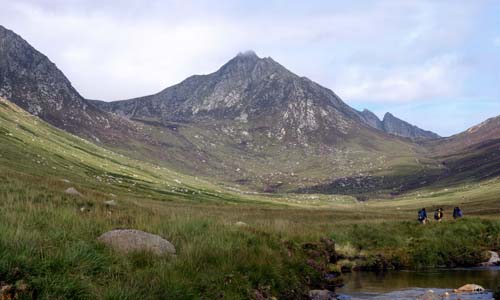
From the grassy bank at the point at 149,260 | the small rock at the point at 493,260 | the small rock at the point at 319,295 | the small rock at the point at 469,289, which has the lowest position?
the small rock at the point at 493,260

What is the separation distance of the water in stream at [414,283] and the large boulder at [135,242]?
462 inches

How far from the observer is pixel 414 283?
28.5m

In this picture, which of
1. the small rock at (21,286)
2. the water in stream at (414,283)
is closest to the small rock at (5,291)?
the small rock at (21,286)

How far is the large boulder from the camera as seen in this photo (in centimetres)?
1459

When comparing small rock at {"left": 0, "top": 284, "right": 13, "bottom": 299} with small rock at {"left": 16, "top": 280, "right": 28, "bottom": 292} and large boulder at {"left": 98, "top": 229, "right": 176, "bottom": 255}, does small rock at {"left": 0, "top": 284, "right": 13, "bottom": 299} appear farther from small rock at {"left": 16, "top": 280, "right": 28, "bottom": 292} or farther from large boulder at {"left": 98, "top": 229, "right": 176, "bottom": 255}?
large boulder at {"left": 98, "top": 229, "right": 176, "bottom": 255}

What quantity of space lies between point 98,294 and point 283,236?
15846 mm

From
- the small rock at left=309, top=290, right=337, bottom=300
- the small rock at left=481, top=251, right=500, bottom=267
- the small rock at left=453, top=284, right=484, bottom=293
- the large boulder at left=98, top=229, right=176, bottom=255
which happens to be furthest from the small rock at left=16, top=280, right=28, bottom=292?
the small rock at left=481, top=251, right=500, bottom=267

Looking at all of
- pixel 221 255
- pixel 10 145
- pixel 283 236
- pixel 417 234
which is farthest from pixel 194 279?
pixel 10 145

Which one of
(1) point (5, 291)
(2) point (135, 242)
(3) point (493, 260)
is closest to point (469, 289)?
(3) point (493, 260)

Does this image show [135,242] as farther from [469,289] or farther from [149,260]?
[469,289]

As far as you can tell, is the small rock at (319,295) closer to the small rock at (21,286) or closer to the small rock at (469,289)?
the small rock at (469,289)

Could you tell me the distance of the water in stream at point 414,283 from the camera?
24.1 m

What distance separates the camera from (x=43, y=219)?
16.0 metres

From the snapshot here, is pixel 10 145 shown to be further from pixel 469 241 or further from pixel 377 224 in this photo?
pixel 469 241
